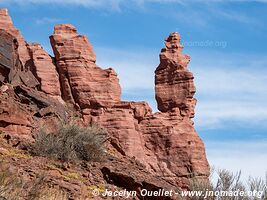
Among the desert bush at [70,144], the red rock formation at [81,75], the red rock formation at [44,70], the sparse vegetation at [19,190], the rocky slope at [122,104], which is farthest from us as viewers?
the red rock formation at [81,75]

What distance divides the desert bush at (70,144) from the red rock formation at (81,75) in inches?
742

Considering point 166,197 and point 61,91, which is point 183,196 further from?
point 61,91

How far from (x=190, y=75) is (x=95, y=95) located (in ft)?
30.4

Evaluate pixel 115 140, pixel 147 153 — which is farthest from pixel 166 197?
pixel 147 153

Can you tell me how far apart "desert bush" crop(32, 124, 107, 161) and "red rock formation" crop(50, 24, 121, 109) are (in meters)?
18.8

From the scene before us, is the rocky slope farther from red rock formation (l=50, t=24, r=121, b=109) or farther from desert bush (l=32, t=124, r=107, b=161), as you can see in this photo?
desert bush (l=32, t=124, r=107, b=161)

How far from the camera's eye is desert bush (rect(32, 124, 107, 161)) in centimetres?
2380

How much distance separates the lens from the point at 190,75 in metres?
50.1

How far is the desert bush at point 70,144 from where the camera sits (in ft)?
78.1

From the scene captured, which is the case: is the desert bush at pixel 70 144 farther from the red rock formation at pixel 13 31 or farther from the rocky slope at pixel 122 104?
the red rock formation at pixel 13 31

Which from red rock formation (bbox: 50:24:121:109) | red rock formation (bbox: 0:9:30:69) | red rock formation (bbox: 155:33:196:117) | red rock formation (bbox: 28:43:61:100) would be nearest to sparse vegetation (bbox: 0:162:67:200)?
red rock formation (bbox: 28:43:61:100)

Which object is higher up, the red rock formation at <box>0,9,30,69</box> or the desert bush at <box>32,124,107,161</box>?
the red rock formation at <box>0,9,30,69</box>

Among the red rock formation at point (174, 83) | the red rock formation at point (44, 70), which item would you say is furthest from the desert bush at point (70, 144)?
the red rock formation at point (174, 83)

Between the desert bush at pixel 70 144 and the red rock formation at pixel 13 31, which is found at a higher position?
the red rock formation at pixel 13 31
